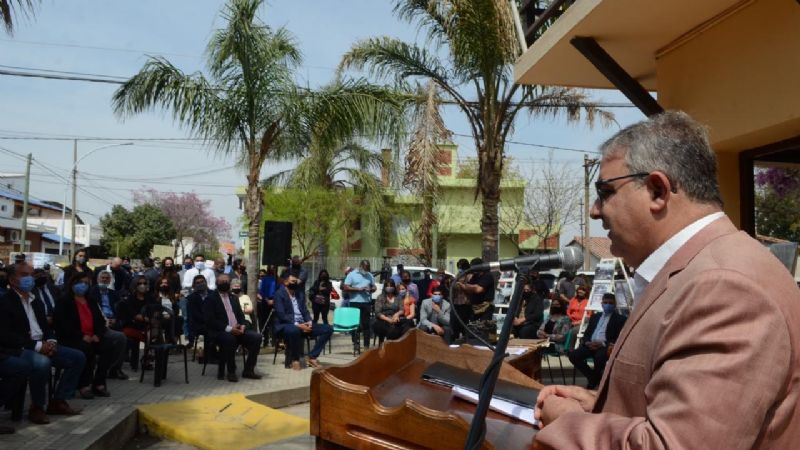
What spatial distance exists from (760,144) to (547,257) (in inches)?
171

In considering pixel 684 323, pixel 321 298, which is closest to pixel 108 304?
pixel 321 298

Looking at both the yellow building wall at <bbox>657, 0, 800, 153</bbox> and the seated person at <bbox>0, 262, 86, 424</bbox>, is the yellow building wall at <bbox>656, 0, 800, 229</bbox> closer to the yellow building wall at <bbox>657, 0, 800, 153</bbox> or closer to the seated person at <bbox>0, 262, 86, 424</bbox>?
the yellow building wall at <bbox>657, 0, 800, 153</bbox>

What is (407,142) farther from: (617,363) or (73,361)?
(617,363)

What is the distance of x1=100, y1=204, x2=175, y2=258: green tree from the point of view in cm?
5241

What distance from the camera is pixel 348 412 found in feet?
8.14

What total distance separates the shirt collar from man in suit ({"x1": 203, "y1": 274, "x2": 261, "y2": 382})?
8995 millimetres

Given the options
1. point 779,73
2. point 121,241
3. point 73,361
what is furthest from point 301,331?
point 121,241

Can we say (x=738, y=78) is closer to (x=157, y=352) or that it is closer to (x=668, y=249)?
(x=668, y=249)

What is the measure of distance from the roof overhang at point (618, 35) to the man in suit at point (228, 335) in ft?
18.2

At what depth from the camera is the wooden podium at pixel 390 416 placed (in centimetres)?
224

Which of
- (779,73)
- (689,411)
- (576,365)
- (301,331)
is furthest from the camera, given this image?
(301,331)

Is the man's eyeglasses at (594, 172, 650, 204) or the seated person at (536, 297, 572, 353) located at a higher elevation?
the man's eyeglasses at (594, 172, 650, 204)

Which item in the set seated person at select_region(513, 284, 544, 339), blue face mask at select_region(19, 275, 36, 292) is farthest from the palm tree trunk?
blue face mask at select_region(19, 275, 36, 292)

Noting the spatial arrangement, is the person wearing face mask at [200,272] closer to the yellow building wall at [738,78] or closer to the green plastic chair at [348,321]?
the green plastic chair at [348,321]
